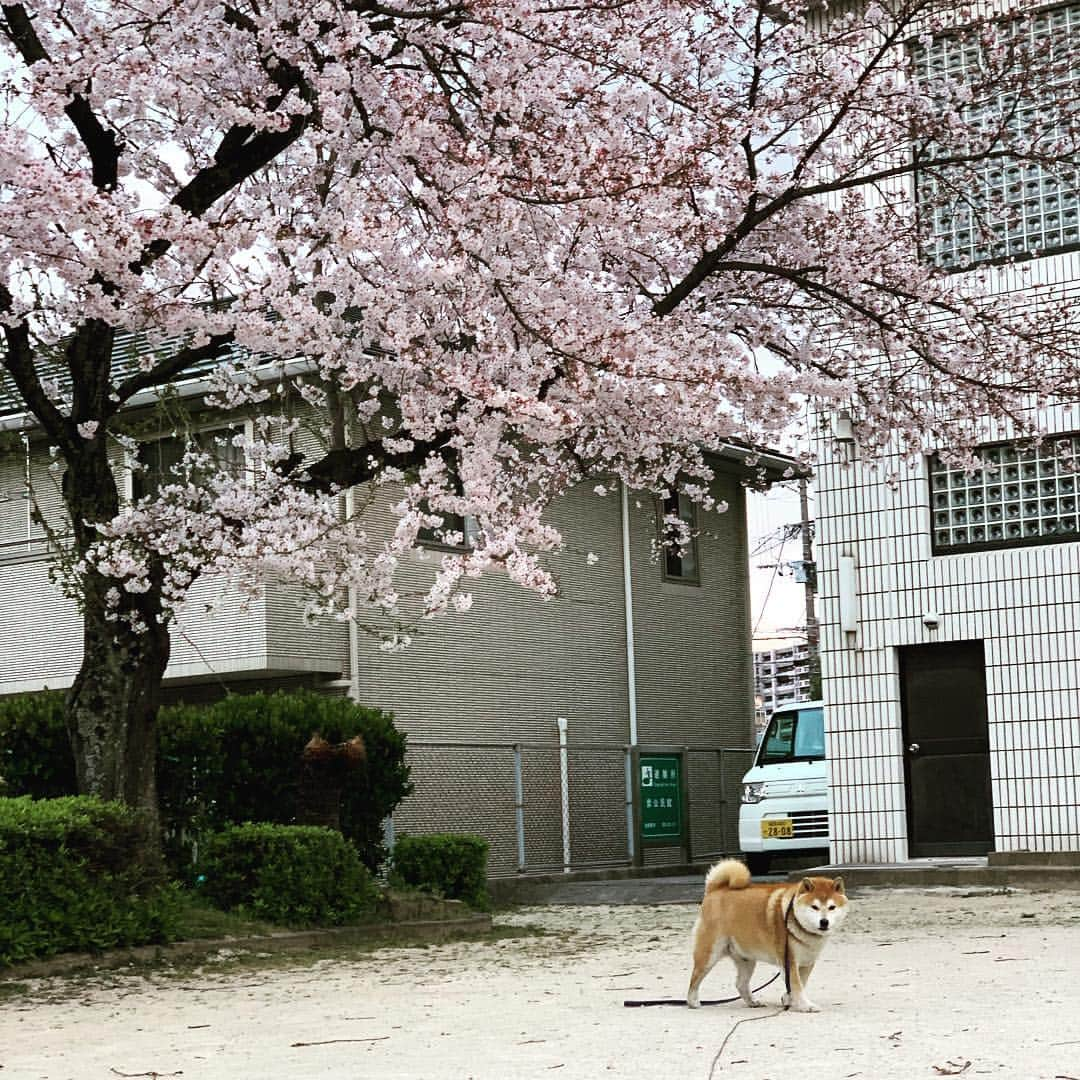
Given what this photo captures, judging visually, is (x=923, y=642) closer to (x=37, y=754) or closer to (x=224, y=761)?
(x=224, y=761)

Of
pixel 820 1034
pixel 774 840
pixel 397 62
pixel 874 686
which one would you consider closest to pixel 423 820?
pixel 774 840

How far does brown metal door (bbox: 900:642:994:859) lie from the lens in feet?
60.1

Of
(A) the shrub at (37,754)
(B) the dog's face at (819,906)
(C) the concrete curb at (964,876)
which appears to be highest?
(A) the shrub at (37,754)

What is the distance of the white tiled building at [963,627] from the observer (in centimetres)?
1780

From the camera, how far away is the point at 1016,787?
1783 cm

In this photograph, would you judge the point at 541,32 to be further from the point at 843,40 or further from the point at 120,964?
the point at 120,964

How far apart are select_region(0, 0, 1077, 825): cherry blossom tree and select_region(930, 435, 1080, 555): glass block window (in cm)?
260

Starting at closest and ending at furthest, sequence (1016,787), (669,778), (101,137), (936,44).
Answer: (101,137), (1016,787), (936,44), (669,778)

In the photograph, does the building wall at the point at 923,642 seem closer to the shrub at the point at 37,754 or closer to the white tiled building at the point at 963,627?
the white tiled building at the point at 963,627

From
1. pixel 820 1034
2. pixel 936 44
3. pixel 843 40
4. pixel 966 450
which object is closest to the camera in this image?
pixel 820 1034

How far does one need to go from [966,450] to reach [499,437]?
5.58m

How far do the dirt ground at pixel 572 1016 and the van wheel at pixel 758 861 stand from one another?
617cm

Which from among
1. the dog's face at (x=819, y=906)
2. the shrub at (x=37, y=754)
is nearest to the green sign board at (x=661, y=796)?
the shrub at (x=37, y=754)

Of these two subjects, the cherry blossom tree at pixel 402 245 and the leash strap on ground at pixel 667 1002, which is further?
the cherry blossom tree at pixel 402 245
